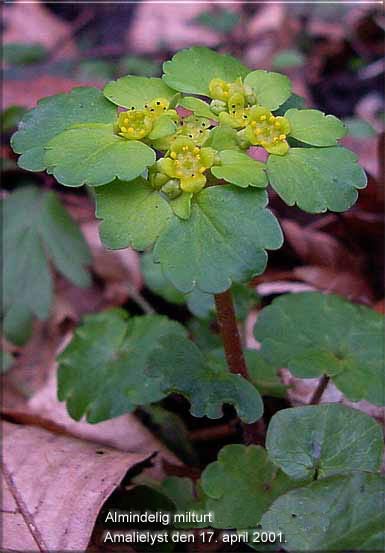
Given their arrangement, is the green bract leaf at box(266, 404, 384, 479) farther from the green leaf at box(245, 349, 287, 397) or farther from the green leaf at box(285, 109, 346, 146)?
the green leaf at box(285, 109, 346, 146)

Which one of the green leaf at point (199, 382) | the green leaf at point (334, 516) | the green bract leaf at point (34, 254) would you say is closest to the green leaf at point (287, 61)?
the green bract leaf at point (34, 254)

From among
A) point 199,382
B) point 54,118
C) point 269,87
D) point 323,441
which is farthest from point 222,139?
point 323,441

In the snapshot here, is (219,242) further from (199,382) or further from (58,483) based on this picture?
(58,483)

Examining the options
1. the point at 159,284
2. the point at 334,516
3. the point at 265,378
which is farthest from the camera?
the point at 159,284

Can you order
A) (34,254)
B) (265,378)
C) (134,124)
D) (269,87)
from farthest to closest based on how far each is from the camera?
(34,254), (265,378), (269,87), (134,124)

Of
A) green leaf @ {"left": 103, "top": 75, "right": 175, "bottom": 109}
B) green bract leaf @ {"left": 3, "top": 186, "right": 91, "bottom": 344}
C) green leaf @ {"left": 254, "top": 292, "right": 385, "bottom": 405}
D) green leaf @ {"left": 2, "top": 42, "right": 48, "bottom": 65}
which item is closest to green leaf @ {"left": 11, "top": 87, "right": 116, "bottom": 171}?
green leaf @ {"left": 103, "top": 75, "right": 175, "bottom": 109}
